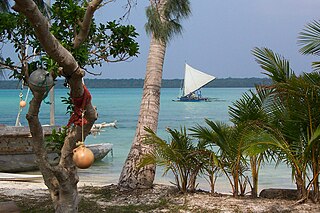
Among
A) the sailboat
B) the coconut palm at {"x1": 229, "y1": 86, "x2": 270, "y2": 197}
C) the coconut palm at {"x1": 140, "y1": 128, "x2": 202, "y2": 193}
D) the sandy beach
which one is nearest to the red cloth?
the sandy beach

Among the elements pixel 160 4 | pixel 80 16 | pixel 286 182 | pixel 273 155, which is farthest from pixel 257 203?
pixel 286 182

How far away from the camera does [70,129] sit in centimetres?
527

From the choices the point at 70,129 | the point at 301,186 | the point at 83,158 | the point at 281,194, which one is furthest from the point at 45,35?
the point at 281,194

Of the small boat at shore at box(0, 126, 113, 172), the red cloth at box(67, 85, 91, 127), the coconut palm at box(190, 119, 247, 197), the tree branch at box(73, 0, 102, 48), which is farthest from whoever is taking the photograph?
the small boat at shore at box(0, 126, 113, 172)

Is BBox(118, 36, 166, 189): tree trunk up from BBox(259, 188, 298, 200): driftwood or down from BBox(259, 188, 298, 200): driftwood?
up

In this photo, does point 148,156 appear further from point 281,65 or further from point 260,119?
point 281,65

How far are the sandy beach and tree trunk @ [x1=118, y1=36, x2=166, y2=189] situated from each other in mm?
185

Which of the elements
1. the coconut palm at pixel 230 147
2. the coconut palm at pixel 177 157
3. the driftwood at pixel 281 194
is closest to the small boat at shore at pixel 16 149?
the coconut palm at pixel 177 157

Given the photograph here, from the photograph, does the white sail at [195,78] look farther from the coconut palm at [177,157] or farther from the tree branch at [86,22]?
the tree branch at [86,22]

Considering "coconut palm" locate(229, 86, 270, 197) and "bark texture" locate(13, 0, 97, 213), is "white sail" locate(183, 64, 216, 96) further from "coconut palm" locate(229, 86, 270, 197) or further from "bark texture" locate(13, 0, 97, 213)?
"bark texture" locate(13, 0, 97, 213)

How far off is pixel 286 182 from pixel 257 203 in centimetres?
692

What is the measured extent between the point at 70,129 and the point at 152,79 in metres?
3.77

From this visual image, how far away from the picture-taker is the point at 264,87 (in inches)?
320

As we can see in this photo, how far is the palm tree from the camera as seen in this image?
7.84 metres
